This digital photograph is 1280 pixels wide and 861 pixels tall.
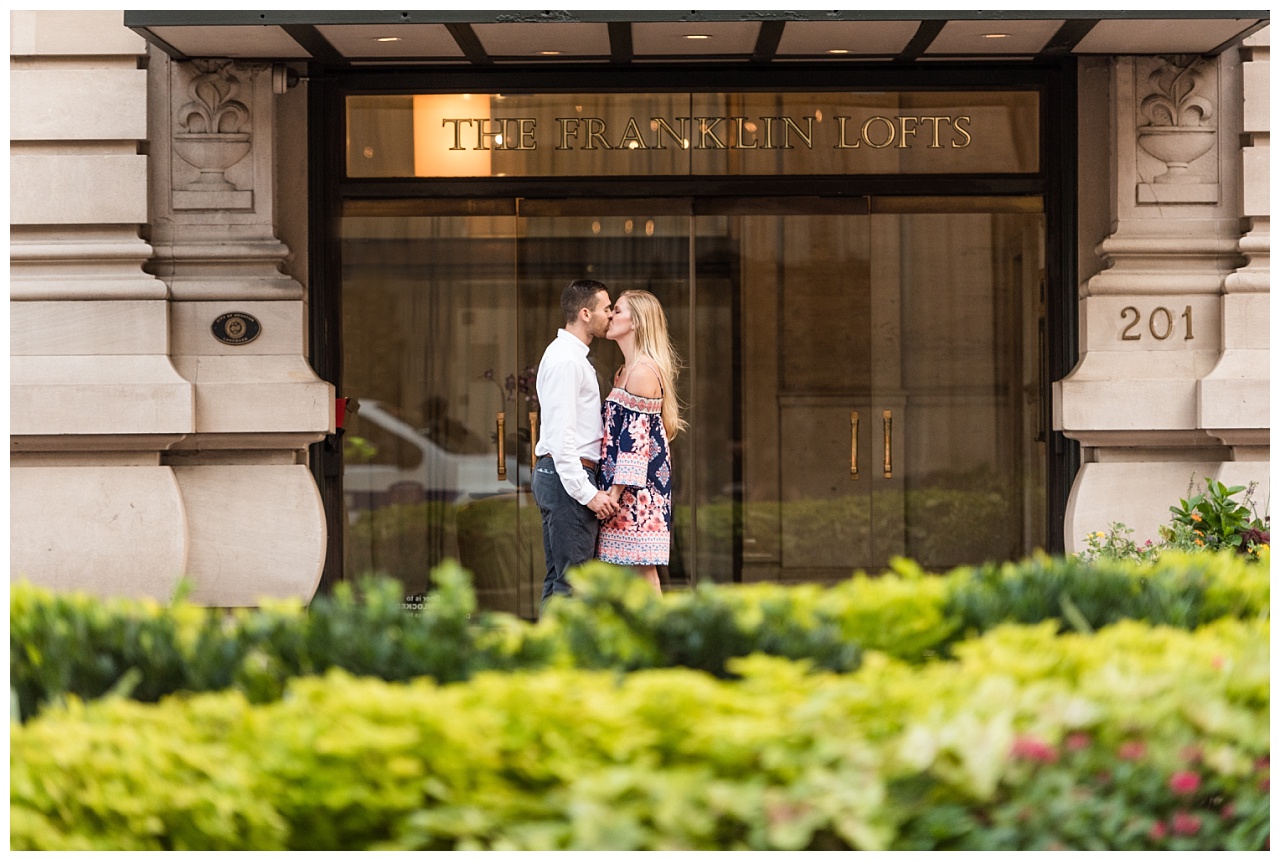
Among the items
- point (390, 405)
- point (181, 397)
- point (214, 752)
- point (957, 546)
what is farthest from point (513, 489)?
point (214, 752)

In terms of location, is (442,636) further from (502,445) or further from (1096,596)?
(502,445)

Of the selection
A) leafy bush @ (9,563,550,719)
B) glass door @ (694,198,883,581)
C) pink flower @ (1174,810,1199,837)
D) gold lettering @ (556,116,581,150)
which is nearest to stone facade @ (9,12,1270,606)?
glass door @ (694,198,883,581)

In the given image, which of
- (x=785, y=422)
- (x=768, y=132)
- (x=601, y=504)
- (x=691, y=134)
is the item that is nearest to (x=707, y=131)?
(x=691, y=134)

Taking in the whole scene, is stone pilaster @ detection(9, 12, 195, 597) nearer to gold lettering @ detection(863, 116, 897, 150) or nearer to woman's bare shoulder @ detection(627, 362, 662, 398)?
woman's bare shoulder @ detection(627, 362, 662, 398)

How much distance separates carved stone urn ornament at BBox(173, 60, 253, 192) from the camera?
889 cm

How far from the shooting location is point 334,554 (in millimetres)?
9508

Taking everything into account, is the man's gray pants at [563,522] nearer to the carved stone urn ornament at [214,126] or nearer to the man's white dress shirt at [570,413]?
the man's white dress shirt at [570,413]

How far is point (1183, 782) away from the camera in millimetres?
2666

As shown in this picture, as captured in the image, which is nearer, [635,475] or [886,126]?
[635,475]

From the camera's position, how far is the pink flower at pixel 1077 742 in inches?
103

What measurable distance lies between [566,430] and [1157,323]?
430 centimetres

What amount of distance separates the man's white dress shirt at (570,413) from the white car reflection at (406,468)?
248 cm

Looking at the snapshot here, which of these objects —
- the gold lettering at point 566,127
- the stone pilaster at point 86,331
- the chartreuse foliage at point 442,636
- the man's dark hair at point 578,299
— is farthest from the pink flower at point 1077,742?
the gold lettering at point 566,127

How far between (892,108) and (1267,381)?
120 inches
